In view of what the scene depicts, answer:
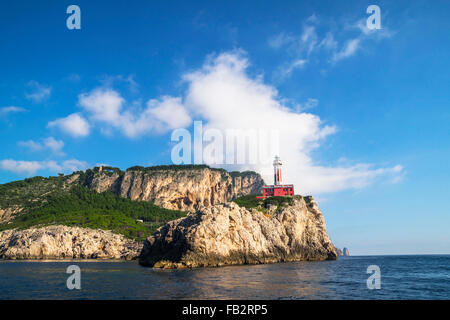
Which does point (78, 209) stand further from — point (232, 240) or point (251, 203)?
point (232, 240)

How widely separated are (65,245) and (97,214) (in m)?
40.7

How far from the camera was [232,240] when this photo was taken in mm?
72062

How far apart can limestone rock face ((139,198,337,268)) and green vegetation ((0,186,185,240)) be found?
59.2 metres

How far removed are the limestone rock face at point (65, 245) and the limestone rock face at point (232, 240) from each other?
119 feet

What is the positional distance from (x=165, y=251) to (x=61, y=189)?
157359 millimetres

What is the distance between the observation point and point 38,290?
3180 cm

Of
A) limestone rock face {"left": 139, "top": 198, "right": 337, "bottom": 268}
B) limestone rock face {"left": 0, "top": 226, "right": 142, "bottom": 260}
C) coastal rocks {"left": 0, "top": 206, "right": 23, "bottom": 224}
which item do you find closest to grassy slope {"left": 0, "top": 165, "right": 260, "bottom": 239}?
coastal rocks {"left": 0, "top": 206, "right": 23, "bottom": 224}

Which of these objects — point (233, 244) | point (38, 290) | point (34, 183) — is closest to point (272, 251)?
point (233, 244)

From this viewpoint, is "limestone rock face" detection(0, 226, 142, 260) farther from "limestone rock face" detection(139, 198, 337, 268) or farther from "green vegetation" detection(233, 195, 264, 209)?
"green vegetation" detection(233, 195, 264, 209)

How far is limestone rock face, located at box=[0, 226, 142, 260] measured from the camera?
347 feet

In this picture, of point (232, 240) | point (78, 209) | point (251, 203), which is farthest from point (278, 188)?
point (78, 209)

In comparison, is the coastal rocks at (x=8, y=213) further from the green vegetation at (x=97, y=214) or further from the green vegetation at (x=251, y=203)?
the green vegetation at (x=251, y=203)

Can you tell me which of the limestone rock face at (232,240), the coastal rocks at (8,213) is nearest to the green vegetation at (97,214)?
the coastal rocks at (8,213)
